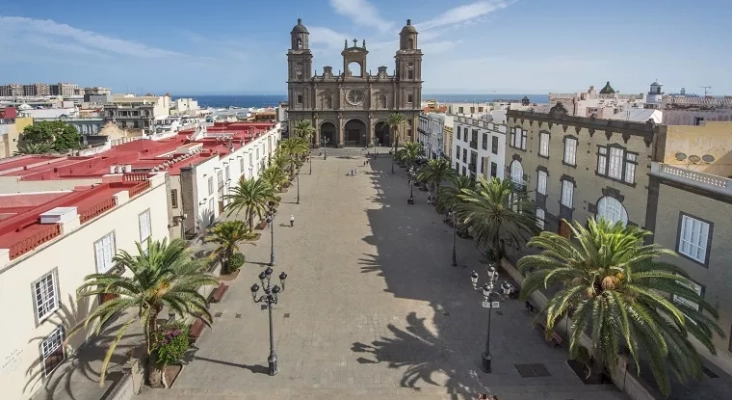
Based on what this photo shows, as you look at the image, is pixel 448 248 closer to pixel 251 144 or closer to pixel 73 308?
pixel 73 308

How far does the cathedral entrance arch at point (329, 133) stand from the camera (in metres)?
104

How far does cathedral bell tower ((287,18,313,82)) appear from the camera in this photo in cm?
9900

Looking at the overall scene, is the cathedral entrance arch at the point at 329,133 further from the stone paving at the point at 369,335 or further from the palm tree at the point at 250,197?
the palm tree at the point at 250,197

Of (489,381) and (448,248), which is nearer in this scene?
(489,381)

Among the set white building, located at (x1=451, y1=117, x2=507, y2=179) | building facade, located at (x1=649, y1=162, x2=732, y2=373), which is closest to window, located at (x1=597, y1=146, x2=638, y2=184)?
building facade, located at (x1=649, y1=162, x2=732, y2=373)

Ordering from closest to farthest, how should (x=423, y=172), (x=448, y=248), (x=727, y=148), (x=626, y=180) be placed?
(x=727, y=148) → (x=626, y=180) → (x=448, y=248) → (x=423, y=172)

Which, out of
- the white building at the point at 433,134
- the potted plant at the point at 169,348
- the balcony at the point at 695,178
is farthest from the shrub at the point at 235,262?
the white building at the point at 433,134

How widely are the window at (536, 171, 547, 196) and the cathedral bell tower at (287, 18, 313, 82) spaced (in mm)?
72018

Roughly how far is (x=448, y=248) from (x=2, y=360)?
2602cm

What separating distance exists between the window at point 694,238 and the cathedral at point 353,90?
81.9 metres

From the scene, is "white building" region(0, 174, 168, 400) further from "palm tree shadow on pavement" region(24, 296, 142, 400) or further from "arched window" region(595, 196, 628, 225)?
"arched window" region(595, 196, 628, 225)

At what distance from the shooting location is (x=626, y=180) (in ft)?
85.3

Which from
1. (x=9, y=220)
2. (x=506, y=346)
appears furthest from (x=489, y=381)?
(x=9, y=220)

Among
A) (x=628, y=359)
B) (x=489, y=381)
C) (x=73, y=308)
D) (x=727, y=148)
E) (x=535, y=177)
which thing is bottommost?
(x=489, y=381)
